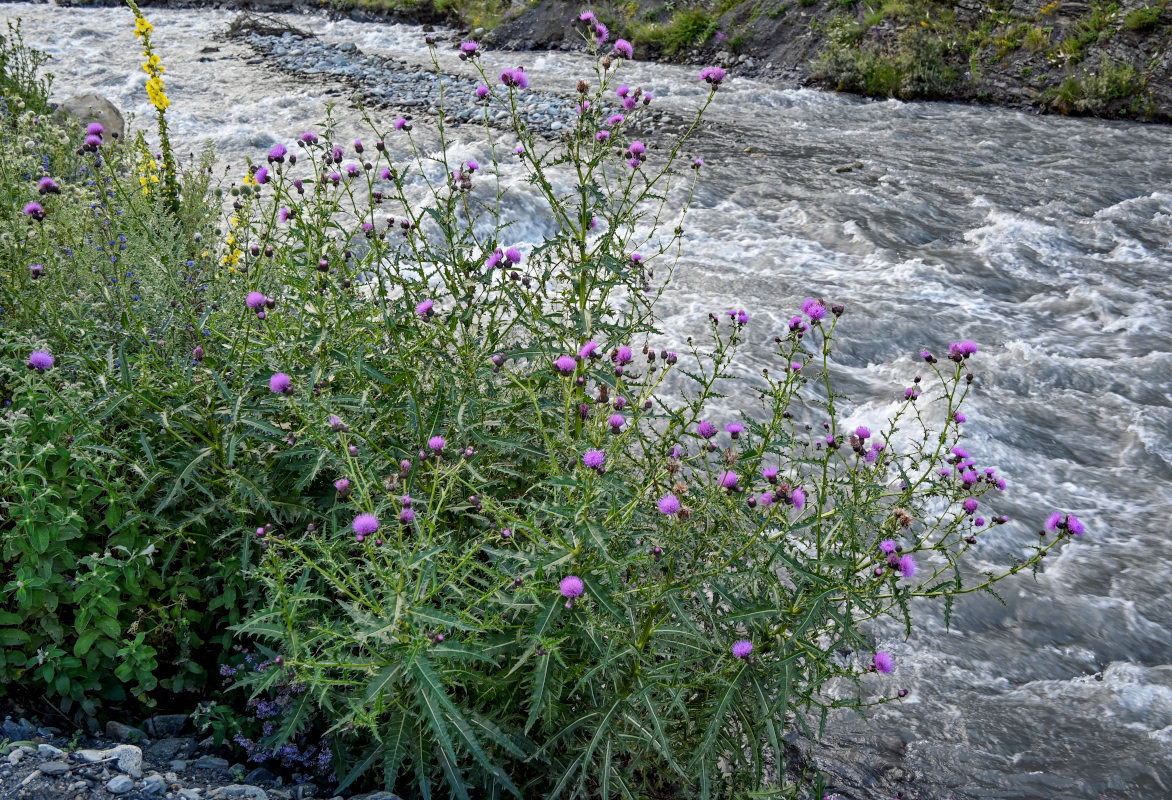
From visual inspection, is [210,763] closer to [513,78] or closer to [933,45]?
[513,78]

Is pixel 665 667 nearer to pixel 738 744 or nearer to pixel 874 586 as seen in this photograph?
pixel 738 744

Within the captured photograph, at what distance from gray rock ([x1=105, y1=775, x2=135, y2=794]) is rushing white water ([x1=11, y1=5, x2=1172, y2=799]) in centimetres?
263

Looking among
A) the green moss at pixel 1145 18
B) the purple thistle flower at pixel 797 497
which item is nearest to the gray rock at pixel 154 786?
the purple thistle flower at pixel 797 497

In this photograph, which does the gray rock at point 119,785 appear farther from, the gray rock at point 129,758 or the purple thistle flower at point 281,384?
the purple thistle flower at point 281,384

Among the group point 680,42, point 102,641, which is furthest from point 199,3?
point 102,641

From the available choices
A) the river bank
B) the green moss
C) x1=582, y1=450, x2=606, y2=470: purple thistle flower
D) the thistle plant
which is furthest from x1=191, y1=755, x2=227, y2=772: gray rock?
the green moss

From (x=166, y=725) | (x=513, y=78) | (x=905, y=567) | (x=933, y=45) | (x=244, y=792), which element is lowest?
(x=166, y=725)

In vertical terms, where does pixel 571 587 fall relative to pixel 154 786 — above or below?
above

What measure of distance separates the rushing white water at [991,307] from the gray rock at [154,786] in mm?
2556

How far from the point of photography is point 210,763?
2340 millimetres

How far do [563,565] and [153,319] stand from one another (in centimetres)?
187

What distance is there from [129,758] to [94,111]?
26.1 feet

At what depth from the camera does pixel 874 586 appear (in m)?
2.12

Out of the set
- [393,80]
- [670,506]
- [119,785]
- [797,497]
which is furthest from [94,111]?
[797,497]
